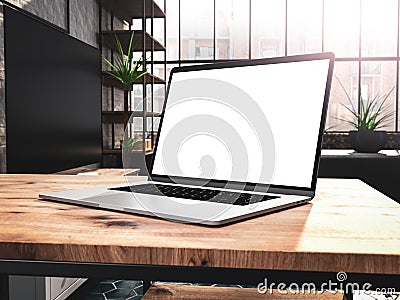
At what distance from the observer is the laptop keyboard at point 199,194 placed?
29.3 inches

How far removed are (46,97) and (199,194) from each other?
1756mm

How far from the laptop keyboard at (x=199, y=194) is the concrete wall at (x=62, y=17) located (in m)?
1.70

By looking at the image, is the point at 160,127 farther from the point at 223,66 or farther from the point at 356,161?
the point at 356,161

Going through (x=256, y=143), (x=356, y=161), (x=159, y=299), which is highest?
(x=256, y=143)

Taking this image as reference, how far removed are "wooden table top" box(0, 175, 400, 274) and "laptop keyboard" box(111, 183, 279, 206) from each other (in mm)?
70

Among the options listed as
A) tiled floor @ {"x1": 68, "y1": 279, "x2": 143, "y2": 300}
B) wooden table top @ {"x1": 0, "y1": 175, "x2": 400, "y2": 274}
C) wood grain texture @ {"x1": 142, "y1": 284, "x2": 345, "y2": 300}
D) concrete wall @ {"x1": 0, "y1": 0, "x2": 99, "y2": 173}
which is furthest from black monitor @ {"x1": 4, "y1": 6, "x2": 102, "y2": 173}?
wooden table top @ {"x1": 0, "y1": 175, "x2": 400, "y2": 274}

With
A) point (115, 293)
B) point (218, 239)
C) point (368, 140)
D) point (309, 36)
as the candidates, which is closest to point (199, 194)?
point (218, 239)

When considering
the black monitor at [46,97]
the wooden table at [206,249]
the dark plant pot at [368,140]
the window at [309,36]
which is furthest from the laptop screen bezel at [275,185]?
the window at [309,36]

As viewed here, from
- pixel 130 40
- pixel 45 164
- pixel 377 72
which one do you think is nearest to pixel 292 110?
pixel 45 164

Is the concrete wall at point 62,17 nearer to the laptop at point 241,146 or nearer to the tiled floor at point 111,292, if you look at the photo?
the tiled floor at point 111,292

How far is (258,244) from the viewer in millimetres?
516

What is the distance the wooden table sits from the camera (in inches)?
19.3

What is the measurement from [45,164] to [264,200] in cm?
182

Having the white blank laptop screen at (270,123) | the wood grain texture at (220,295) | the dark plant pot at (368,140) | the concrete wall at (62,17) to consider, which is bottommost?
the wood grain texture at (220,295)
